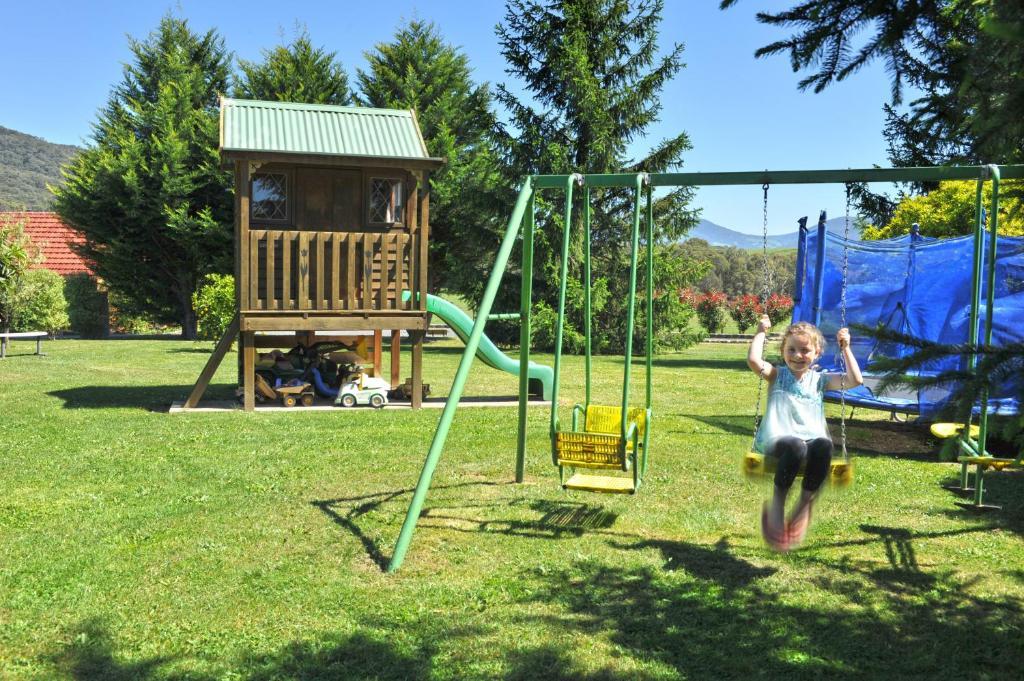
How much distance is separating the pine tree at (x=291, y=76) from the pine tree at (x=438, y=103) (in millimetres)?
1549

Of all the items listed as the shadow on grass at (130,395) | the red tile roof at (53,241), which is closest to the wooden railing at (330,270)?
the shadow on grass at (130,395)

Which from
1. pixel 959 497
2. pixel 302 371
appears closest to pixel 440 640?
pixel 959 497

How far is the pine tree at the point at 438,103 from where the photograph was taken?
32750 mm

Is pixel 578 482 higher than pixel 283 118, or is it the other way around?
pixel 283 118

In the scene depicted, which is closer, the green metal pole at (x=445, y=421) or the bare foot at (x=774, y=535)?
the bare foot at (x=774, y=535)

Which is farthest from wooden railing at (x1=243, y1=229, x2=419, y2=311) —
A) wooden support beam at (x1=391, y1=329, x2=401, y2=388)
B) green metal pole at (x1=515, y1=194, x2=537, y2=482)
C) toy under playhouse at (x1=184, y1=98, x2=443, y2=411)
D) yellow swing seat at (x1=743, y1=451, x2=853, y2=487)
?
yellow swing seat at (x1=743, y1=451, x2=853, y2=487)

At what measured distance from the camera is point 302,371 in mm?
14484

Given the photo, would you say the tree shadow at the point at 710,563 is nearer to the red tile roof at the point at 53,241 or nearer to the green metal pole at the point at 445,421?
the green metal pole at the point at 445,421

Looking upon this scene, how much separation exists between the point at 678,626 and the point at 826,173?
344cm

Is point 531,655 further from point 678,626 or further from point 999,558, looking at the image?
point 999,558

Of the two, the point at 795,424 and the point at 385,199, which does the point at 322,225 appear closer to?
the point at 385,199

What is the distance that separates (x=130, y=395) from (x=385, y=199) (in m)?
4.99

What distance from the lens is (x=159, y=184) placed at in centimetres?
3083

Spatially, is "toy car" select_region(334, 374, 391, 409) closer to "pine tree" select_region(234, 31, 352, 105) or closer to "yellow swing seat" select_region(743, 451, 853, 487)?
"yellow swing seat" select_region(743, 451, 853, 487)
